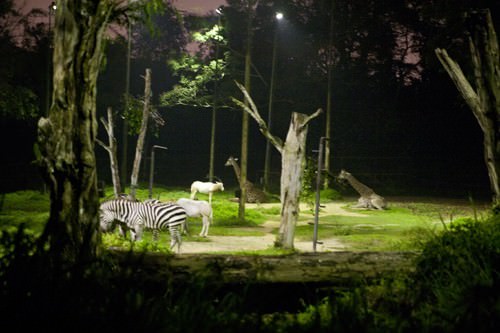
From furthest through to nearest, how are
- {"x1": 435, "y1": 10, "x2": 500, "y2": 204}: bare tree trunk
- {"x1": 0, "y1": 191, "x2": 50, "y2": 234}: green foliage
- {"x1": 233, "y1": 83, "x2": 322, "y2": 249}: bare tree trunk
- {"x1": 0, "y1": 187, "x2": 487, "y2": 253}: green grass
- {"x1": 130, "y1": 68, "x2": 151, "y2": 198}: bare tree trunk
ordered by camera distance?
{"x1": 0, "y1": 191, "x2": 50, "y2": 234}: green foliage
{"x1": 130, "y1": 68, "x2": 151, "y2": 198}: bare tree trunk
{"x1": 0, "y1": 187, "x2": 487, "y2": 253}: green grass
{"x1": 233, "y1": 83, "x2": 322, "y2": 249}: bare tree trunk
{"x1": 435, "y1": 10, "x2": 500, "y2": 204}: bare tree trunk

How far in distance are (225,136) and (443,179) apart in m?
13.8

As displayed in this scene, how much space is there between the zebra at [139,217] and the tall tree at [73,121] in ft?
24.6

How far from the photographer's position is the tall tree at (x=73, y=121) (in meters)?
6.19

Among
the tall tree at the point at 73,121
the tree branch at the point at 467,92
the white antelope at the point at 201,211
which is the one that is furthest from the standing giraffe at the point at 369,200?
the tall tree at the point at 73,121

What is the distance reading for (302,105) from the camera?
36344 millimetres

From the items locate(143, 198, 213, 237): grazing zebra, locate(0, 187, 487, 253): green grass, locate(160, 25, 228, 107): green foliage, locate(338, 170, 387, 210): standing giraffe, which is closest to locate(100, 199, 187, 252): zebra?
locate(0, 187, 487, 253): green grass

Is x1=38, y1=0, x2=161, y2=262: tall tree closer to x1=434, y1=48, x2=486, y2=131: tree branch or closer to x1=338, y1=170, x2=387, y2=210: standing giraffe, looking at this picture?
x1=434, y1=48, x2=486, y2=131: tree branch

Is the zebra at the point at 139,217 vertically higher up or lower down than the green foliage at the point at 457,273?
lower down

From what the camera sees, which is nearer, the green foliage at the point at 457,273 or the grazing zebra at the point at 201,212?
the green foliage at the point at 457,273

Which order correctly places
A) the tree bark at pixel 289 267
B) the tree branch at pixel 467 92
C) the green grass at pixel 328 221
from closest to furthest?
1. the tree bark at pixel 289 267
2. the tree branch at pixel 467 92
3. the green grass at pixel 328 221

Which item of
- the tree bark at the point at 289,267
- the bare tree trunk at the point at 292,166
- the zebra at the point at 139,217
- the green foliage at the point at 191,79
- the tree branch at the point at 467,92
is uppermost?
the green foliage at the point at 191,79

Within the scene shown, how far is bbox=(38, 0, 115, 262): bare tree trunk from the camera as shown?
619cm

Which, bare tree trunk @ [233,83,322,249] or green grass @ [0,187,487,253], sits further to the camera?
green grass @ [0,187,487,253]

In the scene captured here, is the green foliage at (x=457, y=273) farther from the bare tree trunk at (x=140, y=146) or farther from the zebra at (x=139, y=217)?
the bare tree trunk at (x=140, y=146)
